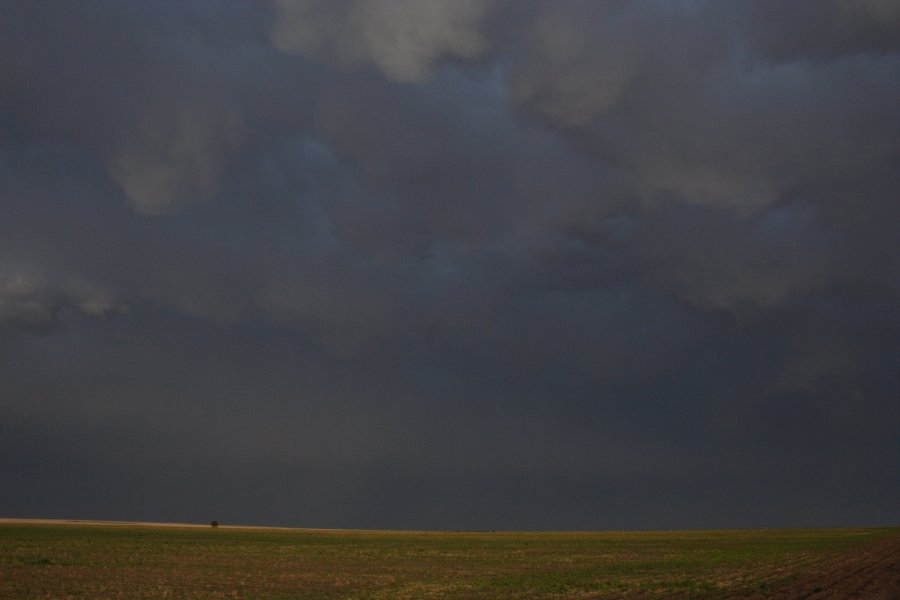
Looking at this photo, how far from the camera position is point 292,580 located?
36.8 metres

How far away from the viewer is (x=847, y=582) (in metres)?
33.7

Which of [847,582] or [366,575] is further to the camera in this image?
[366,575]

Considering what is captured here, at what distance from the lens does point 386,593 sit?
31.2 m

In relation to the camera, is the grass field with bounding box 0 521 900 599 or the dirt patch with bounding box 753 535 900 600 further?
the grass field with bounding box 0 521 900 599

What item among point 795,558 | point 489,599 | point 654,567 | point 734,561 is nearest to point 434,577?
point 489,599

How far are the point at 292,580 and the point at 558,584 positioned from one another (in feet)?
44.0

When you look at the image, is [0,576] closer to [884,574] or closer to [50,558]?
[50,558]

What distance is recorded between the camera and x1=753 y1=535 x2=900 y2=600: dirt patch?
28359 millimetres

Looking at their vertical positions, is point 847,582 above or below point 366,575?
above

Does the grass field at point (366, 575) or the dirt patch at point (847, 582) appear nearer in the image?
the dirt patch at point (847, 582)

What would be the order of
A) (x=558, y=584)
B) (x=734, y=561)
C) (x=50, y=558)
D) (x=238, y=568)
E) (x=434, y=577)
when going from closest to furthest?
1. (x=558, y=584)
2. (x=434, y=577)
3. (x=238, y=568)
4. (x=50, y=558)
5. (x=734, y=561)

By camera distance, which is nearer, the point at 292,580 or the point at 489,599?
the point at 489,599

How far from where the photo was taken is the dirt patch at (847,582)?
28.4 meters

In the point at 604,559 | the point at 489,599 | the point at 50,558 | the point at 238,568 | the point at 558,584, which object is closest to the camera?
the point at 489,599
